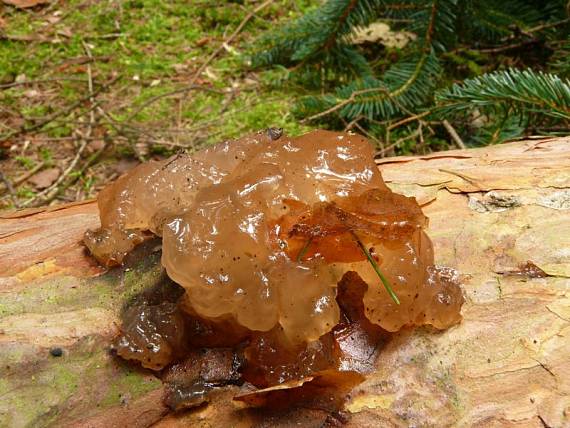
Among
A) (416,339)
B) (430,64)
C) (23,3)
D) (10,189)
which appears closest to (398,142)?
(430,64)

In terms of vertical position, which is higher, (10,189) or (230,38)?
(230,38)

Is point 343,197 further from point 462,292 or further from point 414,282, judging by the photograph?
point 462,292

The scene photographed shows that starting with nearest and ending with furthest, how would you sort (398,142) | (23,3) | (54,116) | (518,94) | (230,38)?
(518,94) → (398,142) → (54,116) → (230,38) → (23,3)

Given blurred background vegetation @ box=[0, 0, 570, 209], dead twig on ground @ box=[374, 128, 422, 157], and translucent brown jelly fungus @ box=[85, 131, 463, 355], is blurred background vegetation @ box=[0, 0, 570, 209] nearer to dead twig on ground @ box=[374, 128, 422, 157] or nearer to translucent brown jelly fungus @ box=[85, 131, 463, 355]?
dead twig on ground @ box=[374, 128, 422, 157]

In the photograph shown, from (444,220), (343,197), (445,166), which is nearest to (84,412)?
(343,197)

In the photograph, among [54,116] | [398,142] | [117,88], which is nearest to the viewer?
[398,142]

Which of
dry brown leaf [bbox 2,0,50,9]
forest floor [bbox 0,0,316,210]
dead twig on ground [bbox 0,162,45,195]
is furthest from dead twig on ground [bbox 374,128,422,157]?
dry brown leaf [bbox 2,0,50,9]

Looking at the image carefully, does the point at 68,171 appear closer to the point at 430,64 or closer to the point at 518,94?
the point at 430,64
